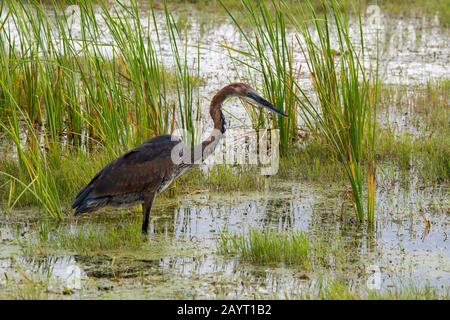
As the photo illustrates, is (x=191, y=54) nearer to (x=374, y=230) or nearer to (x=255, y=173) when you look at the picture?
(x=255, y=173)

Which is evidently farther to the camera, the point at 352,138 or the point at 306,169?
the point at 306,169

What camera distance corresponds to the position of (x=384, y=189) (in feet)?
23.9

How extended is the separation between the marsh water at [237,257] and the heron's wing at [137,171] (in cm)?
38

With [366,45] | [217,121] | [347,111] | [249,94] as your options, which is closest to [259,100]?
[249,94]

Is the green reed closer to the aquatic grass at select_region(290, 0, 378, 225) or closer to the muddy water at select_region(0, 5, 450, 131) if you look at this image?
the aquatic grass at select_region(290, 0, 378, 225)

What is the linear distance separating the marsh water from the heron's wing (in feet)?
1.25

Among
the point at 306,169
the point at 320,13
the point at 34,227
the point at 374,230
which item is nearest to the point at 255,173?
the point at 306,169

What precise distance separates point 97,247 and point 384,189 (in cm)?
264

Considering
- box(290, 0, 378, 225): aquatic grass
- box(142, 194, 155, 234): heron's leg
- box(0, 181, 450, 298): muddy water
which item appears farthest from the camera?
box(290, 0, 378, 225): aquatic grass

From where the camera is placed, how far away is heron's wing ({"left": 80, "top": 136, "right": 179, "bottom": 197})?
5973mm

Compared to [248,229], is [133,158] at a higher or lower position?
higher

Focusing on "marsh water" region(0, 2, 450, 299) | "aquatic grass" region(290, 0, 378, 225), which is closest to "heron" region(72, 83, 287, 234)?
"marsh water" region(0, 2, 450, 299)
